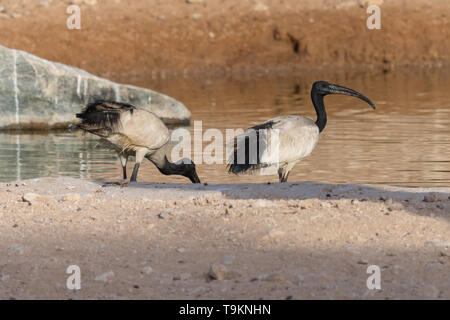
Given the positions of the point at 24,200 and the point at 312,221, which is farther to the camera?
the point at 24,200

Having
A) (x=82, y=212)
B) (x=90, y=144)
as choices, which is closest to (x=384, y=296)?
(x=82, y=212)

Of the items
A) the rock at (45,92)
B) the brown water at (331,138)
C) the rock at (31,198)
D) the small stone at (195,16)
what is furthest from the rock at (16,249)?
the small stone at (195,16)

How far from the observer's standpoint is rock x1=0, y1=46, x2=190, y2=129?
53.1ft

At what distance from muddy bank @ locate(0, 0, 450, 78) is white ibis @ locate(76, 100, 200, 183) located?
18.5 m

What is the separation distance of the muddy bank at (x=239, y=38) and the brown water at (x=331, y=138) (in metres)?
3.60

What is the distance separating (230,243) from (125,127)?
118 inches

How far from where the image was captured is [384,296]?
533cm

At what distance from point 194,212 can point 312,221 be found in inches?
37.1

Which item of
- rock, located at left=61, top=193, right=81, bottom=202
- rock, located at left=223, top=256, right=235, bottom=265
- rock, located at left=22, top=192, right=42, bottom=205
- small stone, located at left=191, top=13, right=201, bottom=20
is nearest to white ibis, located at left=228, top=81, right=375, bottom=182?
rock, located at left=61, top=193, right=81, bottom=202

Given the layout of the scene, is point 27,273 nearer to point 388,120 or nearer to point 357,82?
point 388,120

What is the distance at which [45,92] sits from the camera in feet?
53.8

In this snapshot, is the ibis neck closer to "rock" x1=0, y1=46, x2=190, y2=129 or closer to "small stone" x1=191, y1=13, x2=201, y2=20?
"rock" x1=0, y1=46, x2=190, y2=129
